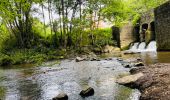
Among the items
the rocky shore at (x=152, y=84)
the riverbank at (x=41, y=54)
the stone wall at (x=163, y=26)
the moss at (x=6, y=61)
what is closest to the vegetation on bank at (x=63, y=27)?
the riverbank at (x=41, y=54)

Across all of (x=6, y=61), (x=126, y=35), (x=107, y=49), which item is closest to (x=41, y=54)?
(x=6, y=61)

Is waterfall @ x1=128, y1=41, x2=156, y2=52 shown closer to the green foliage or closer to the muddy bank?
the green foliage

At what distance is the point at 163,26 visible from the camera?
1991cm

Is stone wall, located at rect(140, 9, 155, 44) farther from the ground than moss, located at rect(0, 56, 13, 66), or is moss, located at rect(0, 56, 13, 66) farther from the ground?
stone wall, located at rect(140, 9, 155, 44)

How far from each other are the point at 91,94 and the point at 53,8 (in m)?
23.8

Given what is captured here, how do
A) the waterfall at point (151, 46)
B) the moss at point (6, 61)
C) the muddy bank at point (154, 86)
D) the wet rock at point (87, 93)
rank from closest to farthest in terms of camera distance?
1. the muddy bank at point (154, 86)
2. the wet rock at point (87, 93)
3. the moss at point (6, 61)
4. the waterfall at point (151, 46)

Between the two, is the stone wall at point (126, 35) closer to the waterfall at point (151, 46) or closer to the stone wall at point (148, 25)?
the stone wall at point (148, 25)

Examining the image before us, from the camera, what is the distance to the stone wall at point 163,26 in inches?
749

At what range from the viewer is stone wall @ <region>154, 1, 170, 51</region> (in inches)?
749

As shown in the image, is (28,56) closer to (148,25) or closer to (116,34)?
(148,25)

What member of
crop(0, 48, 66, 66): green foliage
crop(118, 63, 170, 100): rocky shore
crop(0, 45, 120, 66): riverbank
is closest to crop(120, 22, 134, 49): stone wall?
crop(0, 45, 120, 66): riverbank

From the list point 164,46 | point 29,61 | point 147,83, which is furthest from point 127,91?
point 29,61

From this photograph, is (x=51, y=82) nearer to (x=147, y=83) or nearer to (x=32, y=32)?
(x=147, y=83)

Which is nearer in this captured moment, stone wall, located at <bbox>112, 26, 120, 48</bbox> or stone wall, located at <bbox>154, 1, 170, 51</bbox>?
stone wall, located at <bbox>154, 1, 170, 51</bbox>
